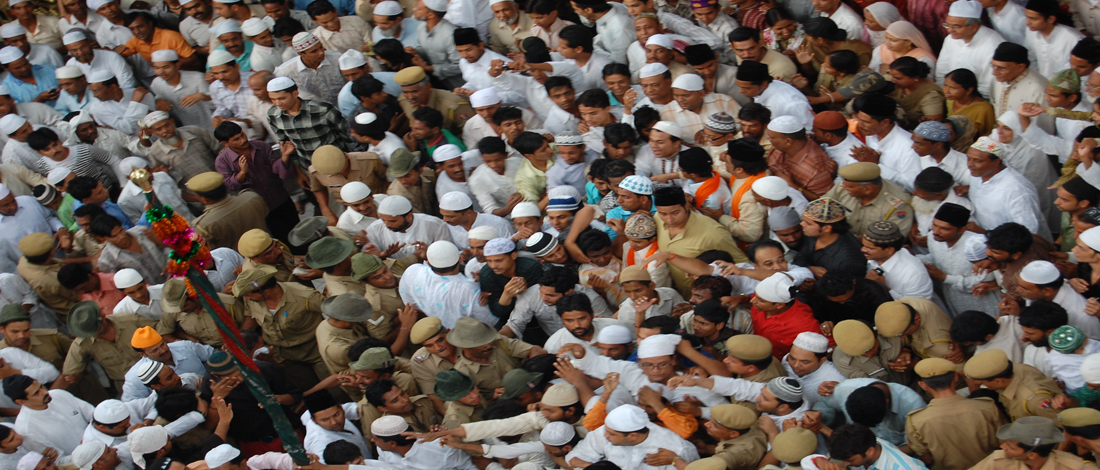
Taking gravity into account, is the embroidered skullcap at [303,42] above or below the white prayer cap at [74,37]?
above

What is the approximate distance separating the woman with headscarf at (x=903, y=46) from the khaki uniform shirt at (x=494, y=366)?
10.7ft

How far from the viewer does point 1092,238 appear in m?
4.77

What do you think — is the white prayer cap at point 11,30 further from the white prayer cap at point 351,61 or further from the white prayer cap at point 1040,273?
the white prayer cap at point 1040,273

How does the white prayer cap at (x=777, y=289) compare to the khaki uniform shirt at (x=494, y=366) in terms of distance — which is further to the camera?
the khaki uniform shirt at (x=494, y=366)

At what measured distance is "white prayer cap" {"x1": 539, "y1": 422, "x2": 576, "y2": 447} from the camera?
4.80 m

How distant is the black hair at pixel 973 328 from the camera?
472 cm

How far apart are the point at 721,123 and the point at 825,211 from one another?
1.10 meters

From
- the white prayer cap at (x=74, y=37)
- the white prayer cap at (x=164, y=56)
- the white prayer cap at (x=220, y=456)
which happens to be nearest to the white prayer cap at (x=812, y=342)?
the white prayer cap at (x=220, y=456)

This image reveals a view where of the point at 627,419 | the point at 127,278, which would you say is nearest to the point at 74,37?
the point at 127,278

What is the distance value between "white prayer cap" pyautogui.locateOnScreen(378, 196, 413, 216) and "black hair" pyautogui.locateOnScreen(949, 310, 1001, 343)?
3.36m

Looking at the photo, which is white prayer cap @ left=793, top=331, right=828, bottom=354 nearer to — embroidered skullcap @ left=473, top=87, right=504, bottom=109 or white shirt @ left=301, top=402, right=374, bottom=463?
white shirt @ left=301, top=402, right=374, bottom=463

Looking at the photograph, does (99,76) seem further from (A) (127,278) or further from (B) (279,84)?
(A) (127,278)

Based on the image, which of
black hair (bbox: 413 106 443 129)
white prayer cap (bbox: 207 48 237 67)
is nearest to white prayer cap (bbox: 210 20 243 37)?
white prayer cap (bbox: 207 48 237 67)

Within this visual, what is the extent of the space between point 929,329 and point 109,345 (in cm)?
502
